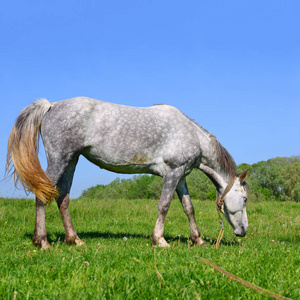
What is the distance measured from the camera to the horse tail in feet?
18.9

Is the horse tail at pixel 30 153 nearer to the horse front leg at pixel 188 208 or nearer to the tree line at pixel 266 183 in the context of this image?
the horse front leg at pixel 188 208

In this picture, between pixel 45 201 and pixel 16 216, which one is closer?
pixel 45 201

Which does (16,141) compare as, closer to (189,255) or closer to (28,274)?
(28,274)

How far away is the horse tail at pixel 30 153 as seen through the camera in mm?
5766

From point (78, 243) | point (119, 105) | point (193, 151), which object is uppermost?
point (119, 105)

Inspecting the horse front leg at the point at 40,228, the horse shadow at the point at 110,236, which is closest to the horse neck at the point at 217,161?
the horse shadow at the point at 110,236

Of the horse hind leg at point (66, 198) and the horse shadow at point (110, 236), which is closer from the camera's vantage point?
the horse hind leg at point (66, 198)

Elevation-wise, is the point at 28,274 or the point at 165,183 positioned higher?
the point at 165,183

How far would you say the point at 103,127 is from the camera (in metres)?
6.07

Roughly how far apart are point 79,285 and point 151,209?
868 cm

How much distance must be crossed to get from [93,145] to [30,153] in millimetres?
1164

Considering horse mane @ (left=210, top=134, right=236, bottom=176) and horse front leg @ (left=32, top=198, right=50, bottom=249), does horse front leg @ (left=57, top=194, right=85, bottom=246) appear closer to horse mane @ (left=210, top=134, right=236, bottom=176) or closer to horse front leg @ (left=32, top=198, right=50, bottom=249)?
horse front leg @ (left=32, top=198, right=50, bottom=249)

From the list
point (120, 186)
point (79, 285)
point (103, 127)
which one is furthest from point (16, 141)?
point (120, 186)

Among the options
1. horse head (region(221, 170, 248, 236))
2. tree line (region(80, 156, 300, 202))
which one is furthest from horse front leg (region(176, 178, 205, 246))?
tree line (region(80, 156, 300, 202))
